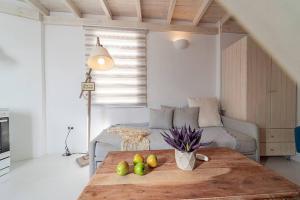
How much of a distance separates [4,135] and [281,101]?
4.24 m

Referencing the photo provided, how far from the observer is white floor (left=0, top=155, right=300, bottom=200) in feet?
6.18

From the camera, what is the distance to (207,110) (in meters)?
3.16

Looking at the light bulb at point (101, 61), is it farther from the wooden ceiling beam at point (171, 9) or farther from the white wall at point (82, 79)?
the wooden ceiling beam at point (171, 9)

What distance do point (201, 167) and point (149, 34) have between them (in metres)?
2.81

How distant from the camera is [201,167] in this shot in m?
1.26

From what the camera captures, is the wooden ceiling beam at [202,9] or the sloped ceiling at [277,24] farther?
the wooden ceiling beam at [202,9]

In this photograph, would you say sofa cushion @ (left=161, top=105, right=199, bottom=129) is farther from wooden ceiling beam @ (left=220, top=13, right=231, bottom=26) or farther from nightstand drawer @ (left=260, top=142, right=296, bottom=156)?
wooden ceiling beam @ (left=220, top=13, right=231, bottom=26)

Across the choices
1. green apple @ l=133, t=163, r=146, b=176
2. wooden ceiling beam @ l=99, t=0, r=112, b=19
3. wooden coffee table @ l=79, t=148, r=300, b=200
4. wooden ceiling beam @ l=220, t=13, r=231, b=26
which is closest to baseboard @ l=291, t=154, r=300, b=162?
wooden coffee table @ l=79, t=148, r=300, b=200

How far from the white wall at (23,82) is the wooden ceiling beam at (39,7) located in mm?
223

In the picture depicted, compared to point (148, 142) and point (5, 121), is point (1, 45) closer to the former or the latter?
point (5, 121)

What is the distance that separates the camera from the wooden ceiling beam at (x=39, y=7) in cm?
275

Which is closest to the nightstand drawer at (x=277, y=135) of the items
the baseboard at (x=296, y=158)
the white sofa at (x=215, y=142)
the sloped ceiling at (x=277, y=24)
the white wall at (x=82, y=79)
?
the baseboard at (x=296, y=158)

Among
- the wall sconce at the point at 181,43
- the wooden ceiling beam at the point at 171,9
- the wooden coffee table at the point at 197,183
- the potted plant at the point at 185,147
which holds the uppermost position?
the wooden ceiling beam at the point at 171,9

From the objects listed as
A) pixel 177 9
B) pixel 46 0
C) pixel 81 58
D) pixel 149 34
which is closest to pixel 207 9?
pixel 177 9
